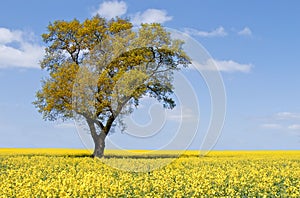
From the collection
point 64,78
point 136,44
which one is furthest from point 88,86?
point 136,44

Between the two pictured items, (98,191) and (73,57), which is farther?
(73,57)

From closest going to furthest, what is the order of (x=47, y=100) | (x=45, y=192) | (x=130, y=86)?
(x=45, y=192) → (x=130, y=86) → (x=47, y=100)

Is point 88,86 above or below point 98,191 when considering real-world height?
above

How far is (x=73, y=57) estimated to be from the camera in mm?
43875

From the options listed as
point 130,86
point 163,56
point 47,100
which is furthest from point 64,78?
point 163,56

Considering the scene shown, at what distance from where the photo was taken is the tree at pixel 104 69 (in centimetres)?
3997

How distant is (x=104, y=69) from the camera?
1597 inches

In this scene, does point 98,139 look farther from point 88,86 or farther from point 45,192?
point 45,192

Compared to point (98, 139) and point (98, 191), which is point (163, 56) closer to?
point (98, 139)

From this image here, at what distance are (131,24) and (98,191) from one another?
1195 inches

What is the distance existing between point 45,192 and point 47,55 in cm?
3080

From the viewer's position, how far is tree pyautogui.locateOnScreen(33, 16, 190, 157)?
40.0 m

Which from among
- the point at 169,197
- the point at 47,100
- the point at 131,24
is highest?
the point at 131,24

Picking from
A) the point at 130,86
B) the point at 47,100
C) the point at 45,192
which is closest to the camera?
the point at 45,192
